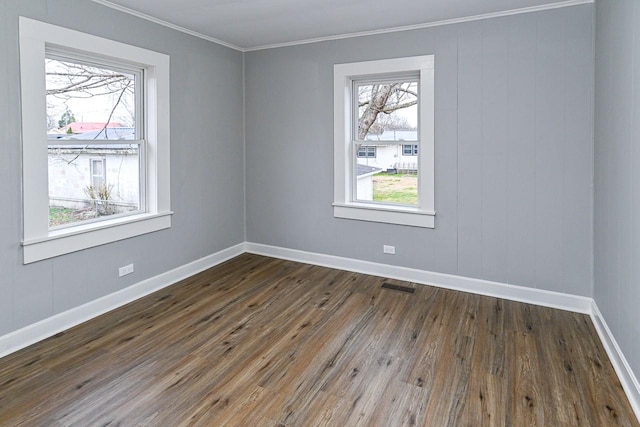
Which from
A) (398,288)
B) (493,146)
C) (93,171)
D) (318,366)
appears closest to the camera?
(318,366)

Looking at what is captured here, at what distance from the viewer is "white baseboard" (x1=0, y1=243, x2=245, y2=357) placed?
9.41 ft

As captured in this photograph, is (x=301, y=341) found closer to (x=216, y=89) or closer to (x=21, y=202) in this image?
(x=21, y=202)

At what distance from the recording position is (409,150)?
4.29 metres

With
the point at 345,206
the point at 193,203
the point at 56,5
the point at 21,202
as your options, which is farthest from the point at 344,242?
the point at 56,5

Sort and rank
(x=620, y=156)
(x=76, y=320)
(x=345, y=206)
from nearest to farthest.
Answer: (x=620, y=156) → (x=76, y=320) → (x=345, y=206)

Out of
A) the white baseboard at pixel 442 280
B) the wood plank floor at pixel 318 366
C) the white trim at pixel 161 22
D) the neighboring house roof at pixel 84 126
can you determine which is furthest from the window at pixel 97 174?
the white baseboard at pixel 442 280

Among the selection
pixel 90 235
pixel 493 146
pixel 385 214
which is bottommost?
pixel 90 235

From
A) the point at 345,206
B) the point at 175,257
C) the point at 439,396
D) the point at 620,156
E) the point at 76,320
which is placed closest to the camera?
the point at 439,396

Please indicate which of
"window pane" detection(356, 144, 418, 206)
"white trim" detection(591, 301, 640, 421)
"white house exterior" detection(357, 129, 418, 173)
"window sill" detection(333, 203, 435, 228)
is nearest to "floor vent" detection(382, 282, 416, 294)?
"window sill" detection(333, 203, 435, 228)

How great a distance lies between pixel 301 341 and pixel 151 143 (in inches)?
93.1

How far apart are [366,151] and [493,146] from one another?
133 centimetres

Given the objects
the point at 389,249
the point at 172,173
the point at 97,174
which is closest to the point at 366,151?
the point at 389,249

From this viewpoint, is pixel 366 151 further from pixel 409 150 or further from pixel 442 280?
pixel 442 280

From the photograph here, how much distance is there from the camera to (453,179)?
3988 millimetres
